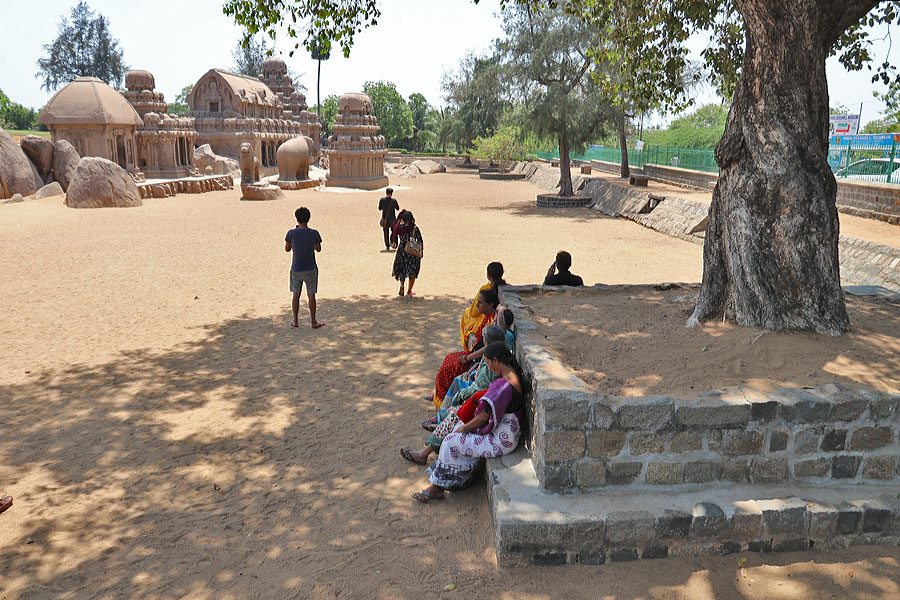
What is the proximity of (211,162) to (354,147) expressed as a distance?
937cm

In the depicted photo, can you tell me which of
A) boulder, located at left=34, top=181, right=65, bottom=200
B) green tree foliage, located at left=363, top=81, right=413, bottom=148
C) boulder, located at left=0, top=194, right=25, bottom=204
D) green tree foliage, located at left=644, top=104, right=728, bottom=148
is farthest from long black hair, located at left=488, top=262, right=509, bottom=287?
green tree foliage, located at left=363, top=81, right=413, bottom=148

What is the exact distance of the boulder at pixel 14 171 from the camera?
22281 millimetres

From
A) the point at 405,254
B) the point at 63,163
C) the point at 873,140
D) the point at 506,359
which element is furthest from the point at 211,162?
the point at 506,359

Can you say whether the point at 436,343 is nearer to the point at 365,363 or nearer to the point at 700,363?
the point at 365,363

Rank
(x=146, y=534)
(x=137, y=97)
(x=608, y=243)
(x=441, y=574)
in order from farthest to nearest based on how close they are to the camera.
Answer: (x=137, y=97), (x=608, y=243), (x=146, y=534), (x=441, y=574)

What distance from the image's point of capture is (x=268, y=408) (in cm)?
618

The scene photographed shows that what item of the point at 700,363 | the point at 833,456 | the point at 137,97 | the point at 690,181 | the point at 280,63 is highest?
the point at 280,63

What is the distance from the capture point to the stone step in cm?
391

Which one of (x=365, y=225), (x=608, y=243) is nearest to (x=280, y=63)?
(x=365, y=225)

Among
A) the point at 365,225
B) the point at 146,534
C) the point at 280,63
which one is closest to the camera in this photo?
the point at 146,534

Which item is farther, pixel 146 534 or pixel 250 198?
pixel 250 198

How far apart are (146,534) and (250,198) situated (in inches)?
902

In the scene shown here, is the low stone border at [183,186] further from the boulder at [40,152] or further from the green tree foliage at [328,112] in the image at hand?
the green tree foliage at [328,112]

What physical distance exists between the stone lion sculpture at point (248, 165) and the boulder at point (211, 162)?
8.08 metres
